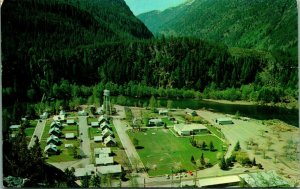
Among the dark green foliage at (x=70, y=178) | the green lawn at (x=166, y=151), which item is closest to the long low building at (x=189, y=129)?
the green lawn at (x=166, y=151)

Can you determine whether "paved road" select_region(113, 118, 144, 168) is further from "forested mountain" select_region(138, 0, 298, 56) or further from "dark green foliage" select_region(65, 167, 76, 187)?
"forested mountain" select_region(138, 0, 298, 56)

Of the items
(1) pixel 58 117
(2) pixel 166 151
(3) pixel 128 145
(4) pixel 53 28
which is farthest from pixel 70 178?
(4) pixel 53 28

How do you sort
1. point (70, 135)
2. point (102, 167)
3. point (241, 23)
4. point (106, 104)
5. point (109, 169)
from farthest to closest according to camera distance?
point (241, 23), point (106, 104), point (70, 135), point (102, 167), point (109, 169)

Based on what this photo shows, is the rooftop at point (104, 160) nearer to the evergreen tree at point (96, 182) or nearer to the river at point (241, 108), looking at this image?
the evergreen tree at point (96, 182)

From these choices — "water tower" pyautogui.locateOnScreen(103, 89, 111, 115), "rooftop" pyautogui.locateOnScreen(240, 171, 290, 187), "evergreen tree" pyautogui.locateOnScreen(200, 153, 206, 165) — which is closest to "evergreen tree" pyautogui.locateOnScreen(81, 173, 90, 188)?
"evergreen tree" pyautogui.locateOnScreen(200, 153, 206, 165)

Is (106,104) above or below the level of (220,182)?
above

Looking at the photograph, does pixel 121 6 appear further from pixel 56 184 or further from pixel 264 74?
pixel 56 184

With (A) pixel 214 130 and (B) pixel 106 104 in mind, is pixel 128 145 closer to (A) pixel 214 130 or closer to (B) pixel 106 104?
(A) pixel 214 130
